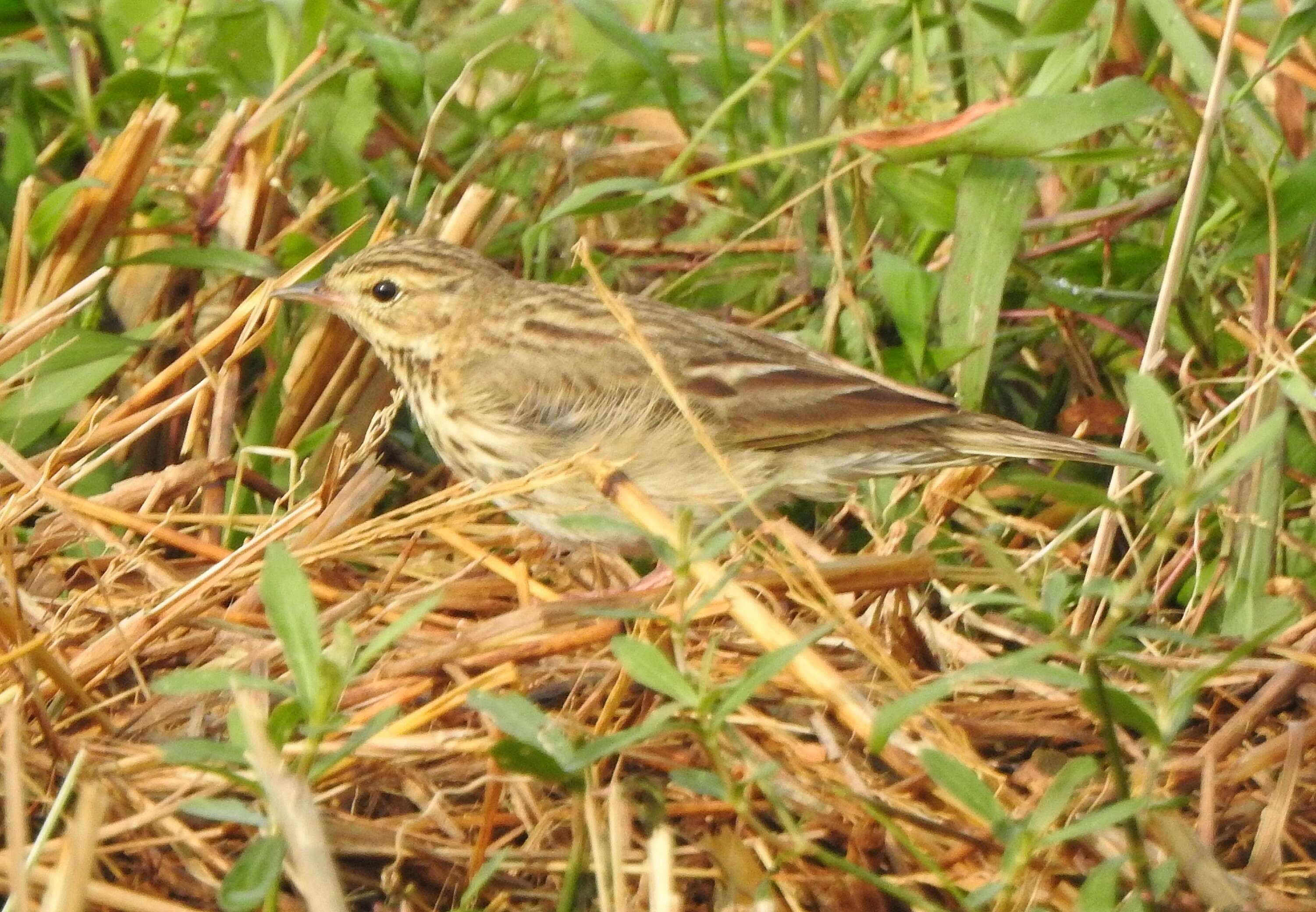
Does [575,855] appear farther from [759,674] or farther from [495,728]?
[759,674]

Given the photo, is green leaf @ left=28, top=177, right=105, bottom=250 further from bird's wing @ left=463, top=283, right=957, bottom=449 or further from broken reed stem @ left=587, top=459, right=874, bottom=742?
broken reed stem @ left=587, top=459, right=874, bottom=742

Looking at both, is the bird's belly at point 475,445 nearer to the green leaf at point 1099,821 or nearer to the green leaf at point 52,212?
the green leaf at point 52,212

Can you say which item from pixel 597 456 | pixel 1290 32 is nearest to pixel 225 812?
pixel 597 456

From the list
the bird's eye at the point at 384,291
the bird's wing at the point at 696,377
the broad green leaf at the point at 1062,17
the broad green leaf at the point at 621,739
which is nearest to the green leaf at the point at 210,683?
the broad green leaf at the point at 621,739

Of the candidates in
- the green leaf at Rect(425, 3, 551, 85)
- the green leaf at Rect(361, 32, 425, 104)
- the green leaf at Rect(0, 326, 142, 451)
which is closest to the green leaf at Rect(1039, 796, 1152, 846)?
the green leaf at Rect(0, 326, 142, 451)

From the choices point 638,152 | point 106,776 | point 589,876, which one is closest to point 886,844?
point 589,876

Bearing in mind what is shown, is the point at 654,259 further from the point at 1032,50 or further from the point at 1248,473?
the point at 1248,473
